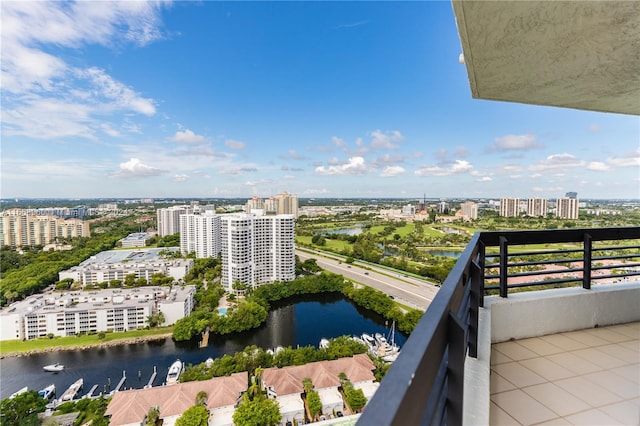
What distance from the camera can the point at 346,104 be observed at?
42.0 metres

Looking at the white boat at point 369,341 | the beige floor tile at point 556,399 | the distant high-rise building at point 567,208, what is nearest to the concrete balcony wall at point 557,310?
the beige floor tile at point 556,399

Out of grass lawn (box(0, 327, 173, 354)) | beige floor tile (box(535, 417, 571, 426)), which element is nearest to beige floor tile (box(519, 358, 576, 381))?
beige floor tile (box(535, 417, 571, 426))

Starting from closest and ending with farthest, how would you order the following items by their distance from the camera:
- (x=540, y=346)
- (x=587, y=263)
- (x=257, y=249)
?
1. (x=540, y=346)
2. (x=587, y=263)
3. (x=257, y=249)

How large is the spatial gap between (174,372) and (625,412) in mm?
14281

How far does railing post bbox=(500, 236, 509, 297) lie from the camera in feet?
5.80

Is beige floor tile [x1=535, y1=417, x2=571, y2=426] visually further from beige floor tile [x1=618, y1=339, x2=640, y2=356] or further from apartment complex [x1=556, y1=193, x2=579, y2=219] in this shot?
apartment complex [x1=556, y1=193, x2=579, y2=219]

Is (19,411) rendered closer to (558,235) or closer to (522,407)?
(522,407)

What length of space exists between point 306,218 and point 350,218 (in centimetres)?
786

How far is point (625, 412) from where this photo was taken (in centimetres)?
120

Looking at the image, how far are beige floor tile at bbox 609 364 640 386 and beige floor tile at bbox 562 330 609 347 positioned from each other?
23 centimetres

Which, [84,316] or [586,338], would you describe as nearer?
[586,338]

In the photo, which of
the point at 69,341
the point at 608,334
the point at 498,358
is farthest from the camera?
the point at 69,341

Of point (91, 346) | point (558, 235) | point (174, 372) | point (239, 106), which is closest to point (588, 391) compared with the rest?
point (558, 235)

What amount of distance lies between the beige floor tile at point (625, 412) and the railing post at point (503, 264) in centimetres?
71
